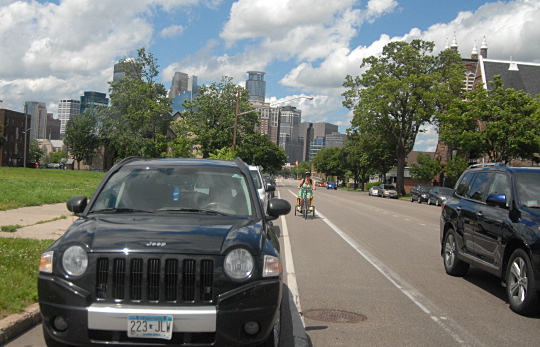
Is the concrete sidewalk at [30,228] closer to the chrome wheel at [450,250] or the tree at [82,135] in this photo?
the chrome wheel at [450,250]

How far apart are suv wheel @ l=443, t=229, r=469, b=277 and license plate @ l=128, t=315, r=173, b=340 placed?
6423 millimetres

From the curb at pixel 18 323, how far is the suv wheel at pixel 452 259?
645 cm

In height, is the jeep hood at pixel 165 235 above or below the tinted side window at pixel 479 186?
below

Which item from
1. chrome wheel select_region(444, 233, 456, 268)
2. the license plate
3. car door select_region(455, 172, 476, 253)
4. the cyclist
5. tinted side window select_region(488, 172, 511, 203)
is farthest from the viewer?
the cyclist

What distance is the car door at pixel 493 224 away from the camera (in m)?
7.31

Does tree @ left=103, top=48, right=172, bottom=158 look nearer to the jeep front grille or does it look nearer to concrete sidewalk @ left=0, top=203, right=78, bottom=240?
concrete sidewalk @ left=0, top=203, right=78, bottom=240

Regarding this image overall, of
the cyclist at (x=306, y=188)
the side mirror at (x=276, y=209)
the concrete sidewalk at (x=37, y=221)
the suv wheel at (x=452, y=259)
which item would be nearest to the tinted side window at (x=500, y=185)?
the suv wheel at (x=452, y=259)

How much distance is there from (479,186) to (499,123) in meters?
32.0

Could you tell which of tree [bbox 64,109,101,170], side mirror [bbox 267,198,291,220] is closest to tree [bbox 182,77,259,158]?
tree [bbox 64,109,101,170]

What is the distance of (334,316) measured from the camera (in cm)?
631

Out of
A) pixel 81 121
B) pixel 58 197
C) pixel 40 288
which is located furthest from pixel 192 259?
pixel 81 121

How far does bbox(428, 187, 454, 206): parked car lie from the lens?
40.3 meters

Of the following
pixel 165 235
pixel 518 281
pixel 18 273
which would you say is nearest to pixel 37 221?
pixel 18 273

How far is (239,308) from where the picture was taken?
3.89 metres
